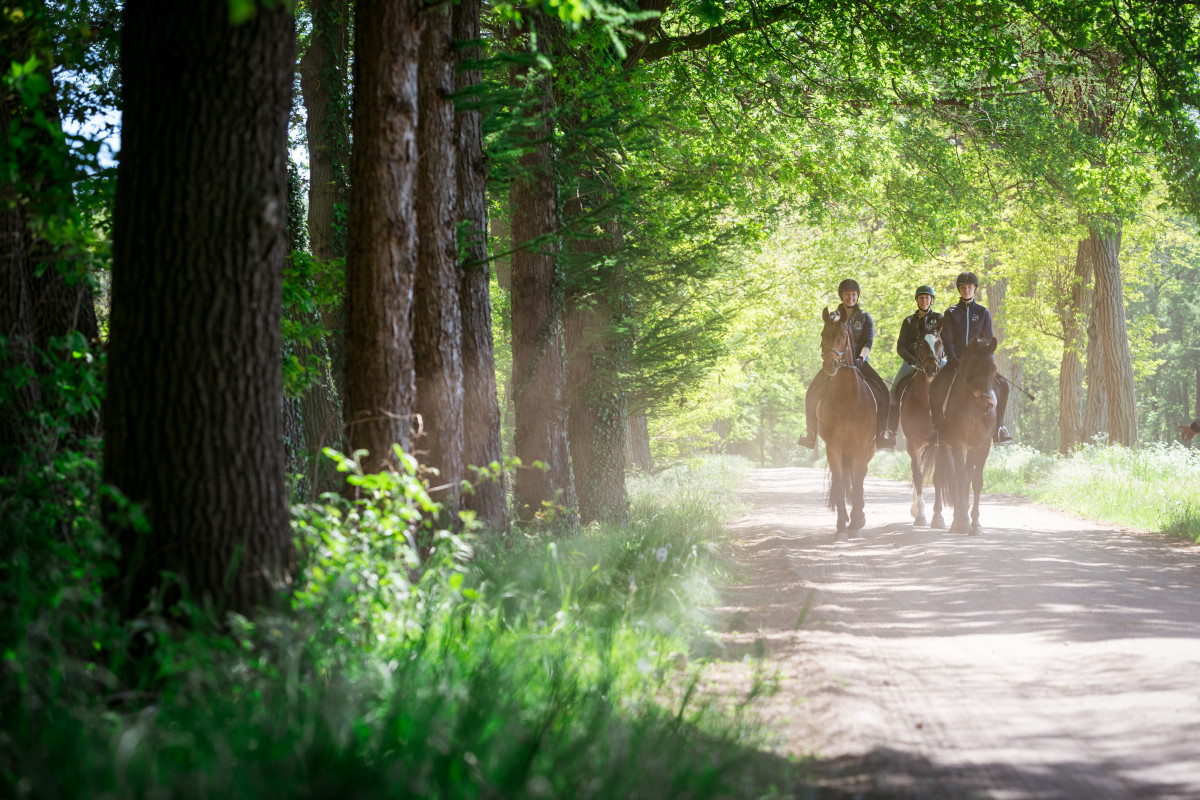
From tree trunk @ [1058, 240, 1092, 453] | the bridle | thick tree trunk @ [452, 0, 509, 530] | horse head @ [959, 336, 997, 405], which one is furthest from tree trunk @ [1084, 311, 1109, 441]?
thick tree trunk @ [452, 0, 509, 530]

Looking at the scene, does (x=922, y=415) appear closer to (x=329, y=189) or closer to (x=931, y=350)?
(x=931, y=350)

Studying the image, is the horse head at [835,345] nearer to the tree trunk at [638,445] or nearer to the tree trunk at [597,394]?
the tree trunk at [597,394]

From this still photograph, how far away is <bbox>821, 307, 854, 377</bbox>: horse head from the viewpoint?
12094mm

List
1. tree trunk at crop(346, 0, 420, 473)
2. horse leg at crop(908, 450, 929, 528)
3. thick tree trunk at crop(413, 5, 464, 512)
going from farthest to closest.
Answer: horse leg at crop(908, 450, 929, 528)
thick tree trunk at crop(413, 5, 464, 512)
tree trunk at crop(346, 0, 420, 473)

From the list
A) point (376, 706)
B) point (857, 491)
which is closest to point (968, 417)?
point (857, 491)

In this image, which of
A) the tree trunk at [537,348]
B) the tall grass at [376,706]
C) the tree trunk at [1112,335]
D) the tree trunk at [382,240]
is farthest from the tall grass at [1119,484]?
the tree trunk at [382,240]

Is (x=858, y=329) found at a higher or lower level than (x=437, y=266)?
lower

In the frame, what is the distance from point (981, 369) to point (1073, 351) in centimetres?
1688

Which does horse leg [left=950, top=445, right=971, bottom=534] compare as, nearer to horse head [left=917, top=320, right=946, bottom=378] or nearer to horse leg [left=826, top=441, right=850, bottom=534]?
horse head [left=917, top=320, right=946, bottom=378]

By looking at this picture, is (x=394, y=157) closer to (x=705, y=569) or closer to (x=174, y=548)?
(x=174, y=548)

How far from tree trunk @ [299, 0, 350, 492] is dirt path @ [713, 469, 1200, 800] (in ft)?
20.7

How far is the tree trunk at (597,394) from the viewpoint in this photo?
40.6 feet

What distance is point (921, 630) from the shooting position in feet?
21.8

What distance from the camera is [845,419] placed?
12320 millimetres
